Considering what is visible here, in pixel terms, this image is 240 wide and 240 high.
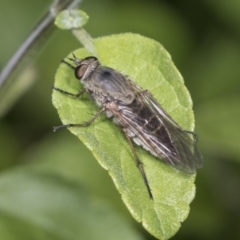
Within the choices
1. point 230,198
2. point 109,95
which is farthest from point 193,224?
point 109,95

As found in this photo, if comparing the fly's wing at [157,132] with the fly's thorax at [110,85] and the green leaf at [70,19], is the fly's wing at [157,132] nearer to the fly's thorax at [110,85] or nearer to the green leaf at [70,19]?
the fly's thorax at [110,85]

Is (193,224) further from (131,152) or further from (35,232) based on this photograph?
(131,152)

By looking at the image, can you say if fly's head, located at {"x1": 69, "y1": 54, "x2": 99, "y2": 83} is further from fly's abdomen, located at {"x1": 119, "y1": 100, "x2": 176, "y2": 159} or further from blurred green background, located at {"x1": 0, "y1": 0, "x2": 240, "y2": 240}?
blurred green background, located at {"x1": 0, "y1": 0, "x2": 240, "y2": 240}

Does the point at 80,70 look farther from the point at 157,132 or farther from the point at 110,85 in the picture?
the point at 157,132

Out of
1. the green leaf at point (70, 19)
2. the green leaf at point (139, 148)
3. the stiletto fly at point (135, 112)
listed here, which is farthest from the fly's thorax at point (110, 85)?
the green leaf at point (70, 19)

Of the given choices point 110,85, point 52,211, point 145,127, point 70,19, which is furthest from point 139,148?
point 52,211

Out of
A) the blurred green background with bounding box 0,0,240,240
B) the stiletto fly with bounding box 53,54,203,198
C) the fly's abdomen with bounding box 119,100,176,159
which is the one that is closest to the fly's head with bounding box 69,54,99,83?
the stiletto fly with bounding box 53,54,203,198
